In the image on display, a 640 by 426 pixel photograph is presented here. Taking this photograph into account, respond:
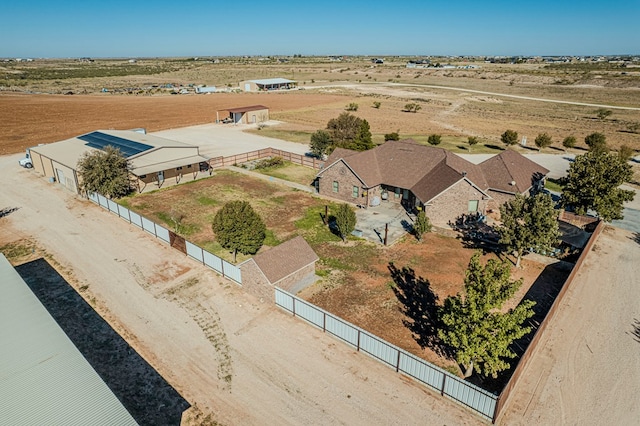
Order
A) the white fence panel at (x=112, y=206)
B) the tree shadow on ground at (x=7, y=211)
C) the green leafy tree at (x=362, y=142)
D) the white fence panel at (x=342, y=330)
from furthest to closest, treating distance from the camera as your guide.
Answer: the green leafy tree at (x=362, y=142)
the tree shadow on ground at (x=7, y=211)
the white fence panel at (x=112, y=206)
the white fence panel at (x=342, y=330)

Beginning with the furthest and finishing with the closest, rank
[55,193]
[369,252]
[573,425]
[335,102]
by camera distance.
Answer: [335,102]
[55,193]
[369,252]
[573,425]

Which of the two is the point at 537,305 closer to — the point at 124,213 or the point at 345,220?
the point at 345,220

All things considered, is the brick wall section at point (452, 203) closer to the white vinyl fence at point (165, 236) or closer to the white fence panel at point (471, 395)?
the white vinyl fence at point (165, 236)

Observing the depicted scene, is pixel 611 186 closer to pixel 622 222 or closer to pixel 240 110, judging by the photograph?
pixel 622 222

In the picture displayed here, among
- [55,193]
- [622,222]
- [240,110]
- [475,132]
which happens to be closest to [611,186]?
[622,222]

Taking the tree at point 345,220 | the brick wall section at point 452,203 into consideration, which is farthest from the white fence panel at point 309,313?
the brick wall section at point 452,203

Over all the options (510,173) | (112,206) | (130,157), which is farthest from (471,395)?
(130,157)
